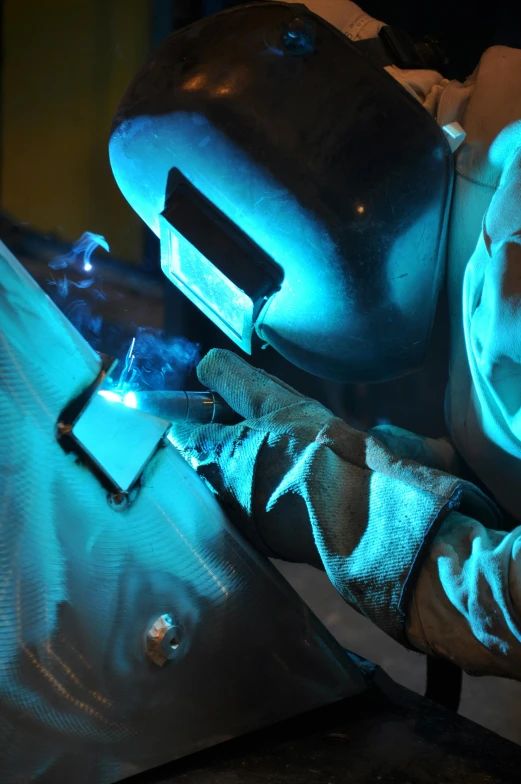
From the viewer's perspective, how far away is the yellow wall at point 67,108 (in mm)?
Result: 2230

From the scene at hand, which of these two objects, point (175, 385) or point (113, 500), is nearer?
point (113, 500)

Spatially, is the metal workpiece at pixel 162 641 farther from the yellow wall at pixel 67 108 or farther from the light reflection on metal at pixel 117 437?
the yellow wall at pixel 67 108

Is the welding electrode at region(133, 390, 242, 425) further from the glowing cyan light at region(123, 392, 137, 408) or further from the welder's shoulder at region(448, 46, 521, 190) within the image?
the welder's shoulder at region(448, 46, 521, 190)

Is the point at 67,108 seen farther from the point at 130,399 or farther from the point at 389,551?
the point at 389,551

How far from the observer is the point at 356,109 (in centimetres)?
88

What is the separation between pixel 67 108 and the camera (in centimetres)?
241

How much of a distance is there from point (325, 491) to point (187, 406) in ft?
0.79

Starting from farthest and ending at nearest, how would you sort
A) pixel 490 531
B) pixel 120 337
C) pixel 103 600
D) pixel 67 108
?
1. pixel 67 108
2. pixel 120 337
3. pixel 490 531
4. pixel 103 600

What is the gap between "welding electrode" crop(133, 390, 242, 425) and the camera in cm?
93

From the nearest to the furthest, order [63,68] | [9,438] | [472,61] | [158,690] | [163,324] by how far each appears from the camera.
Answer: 1. [9,438]
2. [158,690]
3. [472,61]
4. [163,324]
5. [63,68]

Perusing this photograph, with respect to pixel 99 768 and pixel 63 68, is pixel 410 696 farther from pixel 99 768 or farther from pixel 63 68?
pixel 63 68

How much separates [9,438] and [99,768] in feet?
1.07

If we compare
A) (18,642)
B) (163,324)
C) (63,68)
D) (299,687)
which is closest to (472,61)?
(163,324)

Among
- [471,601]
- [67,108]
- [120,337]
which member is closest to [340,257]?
[471,601]
